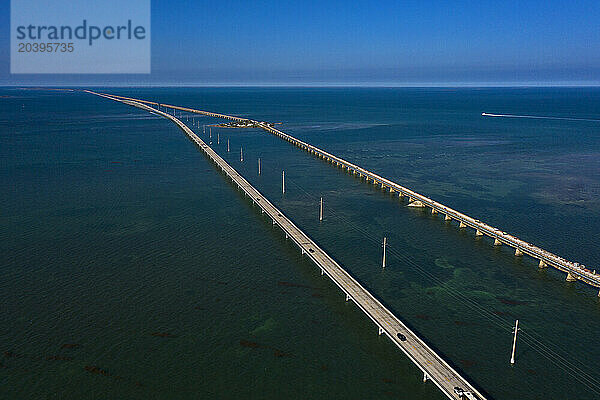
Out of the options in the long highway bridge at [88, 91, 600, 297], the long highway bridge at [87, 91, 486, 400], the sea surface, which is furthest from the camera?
the long highway bridge at [88, 91, 600, 297]

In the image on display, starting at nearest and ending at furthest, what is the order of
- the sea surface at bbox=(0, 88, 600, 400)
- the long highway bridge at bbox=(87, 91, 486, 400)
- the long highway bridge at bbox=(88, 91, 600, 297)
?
the long highway bridge at bbox=(87, 91, 486, 400) → the sea surface at bbox=(0, 88, 600, 400) → the long highway bridge at bbox=(88, 91, 600, 297)

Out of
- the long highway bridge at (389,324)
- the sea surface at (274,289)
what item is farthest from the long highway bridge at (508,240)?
the long highway bridge at (389,324)

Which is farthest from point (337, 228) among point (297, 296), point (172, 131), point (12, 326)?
point (172, 131)

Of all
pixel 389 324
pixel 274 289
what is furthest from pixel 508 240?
pixel 274 289

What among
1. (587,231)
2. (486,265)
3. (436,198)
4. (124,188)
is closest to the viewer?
(486,265)

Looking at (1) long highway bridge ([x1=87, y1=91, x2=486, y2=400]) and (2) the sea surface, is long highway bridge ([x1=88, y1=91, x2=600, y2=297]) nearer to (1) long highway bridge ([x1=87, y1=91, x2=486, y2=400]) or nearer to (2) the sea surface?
(2) the sea surface

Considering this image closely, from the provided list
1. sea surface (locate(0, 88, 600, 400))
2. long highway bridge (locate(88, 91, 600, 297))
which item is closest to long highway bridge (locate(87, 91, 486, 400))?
sea surface (locate(0, 88, 600, 400))

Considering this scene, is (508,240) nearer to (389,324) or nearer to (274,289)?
(389,324)

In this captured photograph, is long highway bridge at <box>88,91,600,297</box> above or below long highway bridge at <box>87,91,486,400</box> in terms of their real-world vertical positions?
above

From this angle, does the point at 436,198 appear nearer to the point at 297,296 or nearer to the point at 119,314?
the point at 297,296
